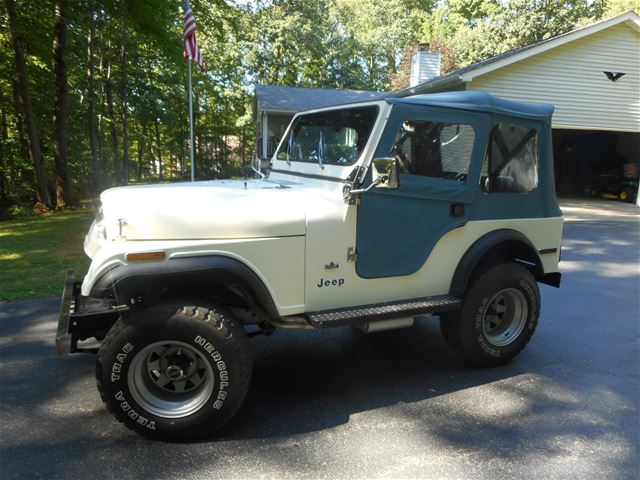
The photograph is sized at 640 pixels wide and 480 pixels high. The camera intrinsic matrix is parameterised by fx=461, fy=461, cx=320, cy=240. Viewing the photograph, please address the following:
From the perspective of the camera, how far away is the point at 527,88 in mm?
14172

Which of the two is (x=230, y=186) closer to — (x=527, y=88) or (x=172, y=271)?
(x=172, y=271)

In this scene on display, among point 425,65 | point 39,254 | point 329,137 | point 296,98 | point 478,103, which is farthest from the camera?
point 296,98

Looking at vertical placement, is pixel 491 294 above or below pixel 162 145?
below

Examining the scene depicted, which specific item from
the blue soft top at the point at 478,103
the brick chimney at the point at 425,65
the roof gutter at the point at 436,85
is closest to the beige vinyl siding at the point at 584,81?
the roof gutter at the point at 436,85

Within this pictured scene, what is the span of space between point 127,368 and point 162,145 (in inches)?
1214

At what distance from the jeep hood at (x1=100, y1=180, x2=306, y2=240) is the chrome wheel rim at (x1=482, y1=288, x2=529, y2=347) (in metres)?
1.96

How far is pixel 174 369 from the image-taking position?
287 centimetres

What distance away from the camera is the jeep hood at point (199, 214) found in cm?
272

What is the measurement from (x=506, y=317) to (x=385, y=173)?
190cm

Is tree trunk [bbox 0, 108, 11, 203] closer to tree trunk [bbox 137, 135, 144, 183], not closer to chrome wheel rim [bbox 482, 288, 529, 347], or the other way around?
tree trunk [bbox 137, 135, 144, 183]

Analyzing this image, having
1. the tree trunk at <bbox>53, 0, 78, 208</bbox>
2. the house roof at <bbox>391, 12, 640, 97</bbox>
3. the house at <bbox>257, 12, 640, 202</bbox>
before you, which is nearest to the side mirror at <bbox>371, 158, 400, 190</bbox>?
the house roof at <bbox>391, 12, 640, 97</bbox>

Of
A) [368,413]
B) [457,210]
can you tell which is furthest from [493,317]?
[368,413]

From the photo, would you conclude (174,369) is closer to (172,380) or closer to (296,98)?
(172,380)

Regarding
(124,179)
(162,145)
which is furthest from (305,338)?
(162,145)
